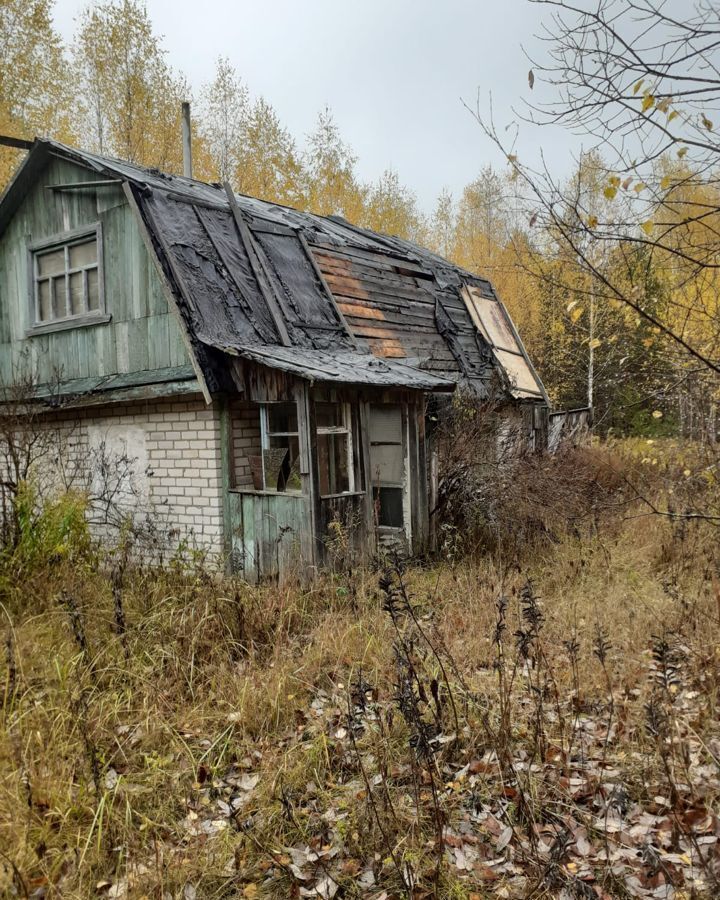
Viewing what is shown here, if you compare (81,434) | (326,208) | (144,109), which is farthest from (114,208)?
(326,208)

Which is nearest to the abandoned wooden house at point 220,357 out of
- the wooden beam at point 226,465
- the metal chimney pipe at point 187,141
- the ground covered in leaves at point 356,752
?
the wooden beam at point 226,465

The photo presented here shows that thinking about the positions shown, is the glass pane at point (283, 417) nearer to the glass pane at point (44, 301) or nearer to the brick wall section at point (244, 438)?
the brick wall section at point (244, 438)

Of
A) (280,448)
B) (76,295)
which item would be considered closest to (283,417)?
(280,448)

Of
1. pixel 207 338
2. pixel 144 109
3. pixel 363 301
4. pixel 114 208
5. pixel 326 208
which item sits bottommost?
pixel 207 338

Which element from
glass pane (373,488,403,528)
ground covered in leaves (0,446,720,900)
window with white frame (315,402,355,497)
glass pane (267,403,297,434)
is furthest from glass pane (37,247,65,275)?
glass pane (373,488,403,528)

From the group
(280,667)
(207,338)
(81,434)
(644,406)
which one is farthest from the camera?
(644,406)

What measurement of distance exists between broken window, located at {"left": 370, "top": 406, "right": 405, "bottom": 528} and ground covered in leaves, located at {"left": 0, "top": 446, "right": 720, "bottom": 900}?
3035 mm

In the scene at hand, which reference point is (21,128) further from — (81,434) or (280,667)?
(280,667)

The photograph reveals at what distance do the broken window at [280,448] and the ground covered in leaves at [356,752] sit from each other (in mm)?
2068

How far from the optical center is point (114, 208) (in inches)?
342

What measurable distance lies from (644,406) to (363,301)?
14.1m

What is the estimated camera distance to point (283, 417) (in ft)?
28.1

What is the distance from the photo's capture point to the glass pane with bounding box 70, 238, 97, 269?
9.23 meters

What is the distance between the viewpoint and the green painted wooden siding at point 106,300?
330 inches
